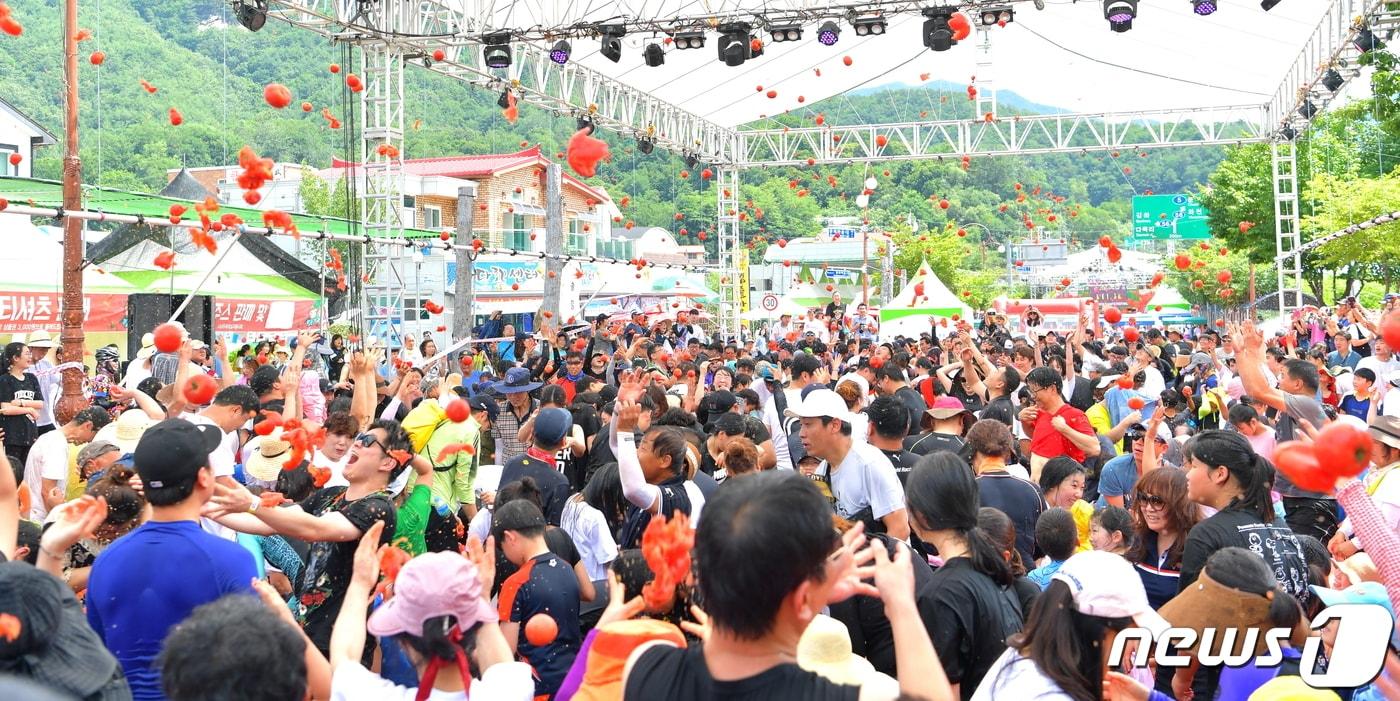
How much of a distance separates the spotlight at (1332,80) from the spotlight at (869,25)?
738 centimetres

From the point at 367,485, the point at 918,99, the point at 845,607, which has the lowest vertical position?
the point at 845,607

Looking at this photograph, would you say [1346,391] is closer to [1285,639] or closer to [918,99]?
[1285,639]

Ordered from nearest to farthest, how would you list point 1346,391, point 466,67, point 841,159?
1. point 1346,391
2. point 466,67
3. point 841,159

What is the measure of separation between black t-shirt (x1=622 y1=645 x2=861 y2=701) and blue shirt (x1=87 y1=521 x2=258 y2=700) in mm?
1407

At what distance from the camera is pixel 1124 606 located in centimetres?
266

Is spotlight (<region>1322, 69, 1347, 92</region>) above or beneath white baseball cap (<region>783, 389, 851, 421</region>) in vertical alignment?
above

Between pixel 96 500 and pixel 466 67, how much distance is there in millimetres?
13274

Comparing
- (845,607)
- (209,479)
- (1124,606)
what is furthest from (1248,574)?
(209,479)

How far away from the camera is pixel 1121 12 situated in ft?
42.1

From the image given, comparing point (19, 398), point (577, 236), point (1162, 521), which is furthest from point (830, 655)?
point (577, 236)

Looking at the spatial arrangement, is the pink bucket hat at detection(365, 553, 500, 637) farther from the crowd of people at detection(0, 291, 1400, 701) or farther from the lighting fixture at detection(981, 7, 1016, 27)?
the lighting fixture at detection(981, 7, 1016, 27)

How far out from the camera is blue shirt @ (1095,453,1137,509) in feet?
19.4

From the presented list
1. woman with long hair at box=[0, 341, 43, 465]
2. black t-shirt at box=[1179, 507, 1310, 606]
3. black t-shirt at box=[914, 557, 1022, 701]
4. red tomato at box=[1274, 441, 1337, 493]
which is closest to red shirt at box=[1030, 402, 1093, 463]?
black t-shirt at box=[1179, 507, 1310, 606]

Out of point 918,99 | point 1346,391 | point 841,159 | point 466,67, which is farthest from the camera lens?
point 918,99
